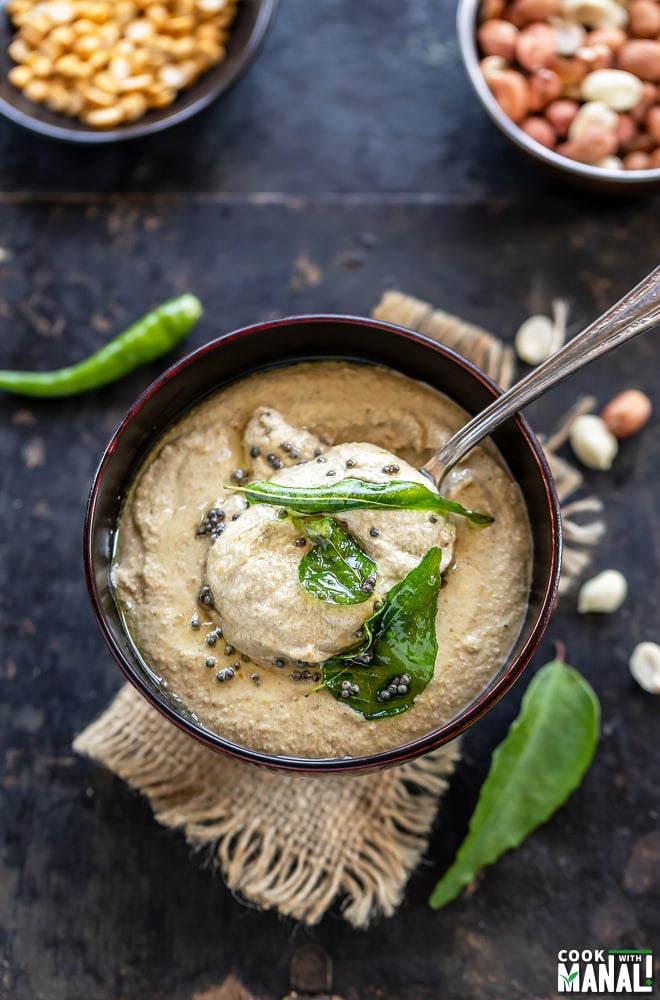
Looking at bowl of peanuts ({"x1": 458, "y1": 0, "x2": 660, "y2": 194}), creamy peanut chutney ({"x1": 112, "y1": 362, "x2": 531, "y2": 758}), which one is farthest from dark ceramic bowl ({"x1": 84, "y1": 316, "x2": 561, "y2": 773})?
bowl of peanuts ({"x1": 458, "y1": 0, "x2": 660, "y2": 194})

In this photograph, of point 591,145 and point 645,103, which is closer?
point 591,145

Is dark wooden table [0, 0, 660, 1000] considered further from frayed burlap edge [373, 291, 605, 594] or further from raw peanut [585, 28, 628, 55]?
raw peanut [585, 28, 628, 55]

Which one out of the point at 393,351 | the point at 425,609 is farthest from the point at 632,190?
the point at 425,609

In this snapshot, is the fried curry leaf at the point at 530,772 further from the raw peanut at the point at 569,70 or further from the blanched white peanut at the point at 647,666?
the raw peanut at the point at 569,70

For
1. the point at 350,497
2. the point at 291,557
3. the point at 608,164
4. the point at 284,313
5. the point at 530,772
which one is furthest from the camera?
the point at 284,313

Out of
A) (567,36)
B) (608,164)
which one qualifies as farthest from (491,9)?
(608,164)

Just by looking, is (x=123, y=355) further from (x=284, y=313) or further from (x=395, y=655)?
(x=395, y=655)
